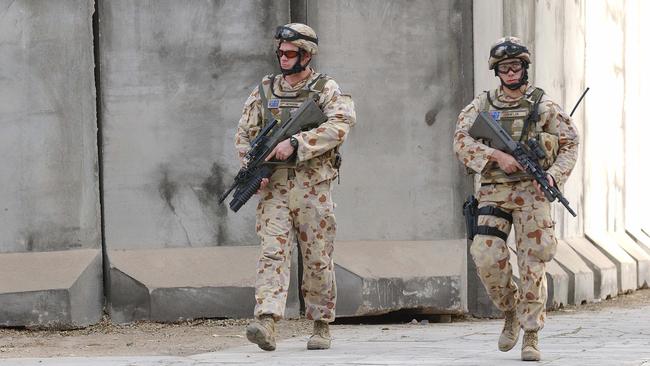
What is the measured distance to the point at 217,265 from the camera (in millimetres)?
9836

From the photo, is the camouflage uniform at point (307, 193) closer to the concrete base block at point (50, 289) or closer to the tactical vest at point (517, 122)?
the tactical vest at point (517, 122)

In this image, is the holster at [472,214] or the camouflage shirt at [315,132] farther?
the camouflage shirt at [315,132]

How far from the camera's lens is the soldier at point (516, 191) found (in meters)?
7.53

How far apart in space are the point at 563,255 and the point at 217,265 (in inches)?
130

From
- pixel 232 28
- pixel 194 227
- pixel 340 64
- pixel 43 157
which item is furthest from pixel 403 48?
pixel 43 157

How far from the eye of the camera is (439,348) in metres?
7.82

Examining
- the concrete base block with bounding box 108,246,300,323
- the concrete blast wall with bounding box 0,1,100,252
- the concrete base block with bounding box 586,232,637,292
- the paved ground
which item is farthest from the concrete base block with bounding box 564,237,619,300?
the concrete blast wall with bounding box 0,1,100,252

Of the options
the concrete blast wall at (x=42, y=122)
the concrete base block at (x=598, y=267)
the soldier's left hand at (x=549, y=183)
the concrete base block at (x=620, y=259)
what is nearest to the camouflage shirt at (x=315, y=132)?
the soldier's left hand at (x=549, y=183)

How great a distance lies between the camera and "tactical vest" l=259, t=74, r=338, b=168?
8.01 m

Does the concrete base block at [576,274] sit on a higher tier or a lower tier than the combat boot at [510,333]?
lower

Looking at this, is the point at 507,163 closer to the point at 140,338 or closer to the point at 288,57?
the point at 288,57

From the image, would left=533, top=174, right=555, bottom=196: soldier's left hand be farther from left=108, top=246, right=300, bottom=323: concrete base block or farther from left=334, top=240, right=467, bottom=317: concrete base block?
left=108, top=246, right=300, bottom=323: concrete base block

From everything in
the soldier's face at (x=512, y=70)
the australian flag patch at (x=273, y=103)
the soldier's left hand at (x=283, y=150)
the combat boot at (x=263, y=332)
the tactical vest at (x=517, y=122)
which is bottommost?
the combat boot at (x=263, y=332)

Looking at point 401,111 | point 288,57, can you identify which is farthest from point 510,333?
point 401,111
